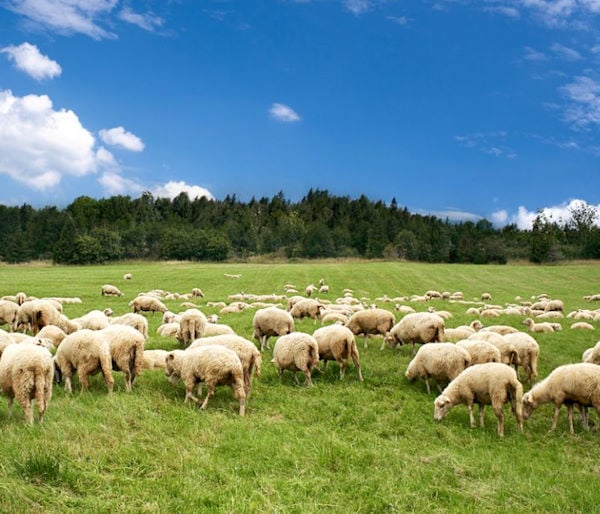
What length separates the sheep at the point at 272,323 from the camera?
16.3 meters

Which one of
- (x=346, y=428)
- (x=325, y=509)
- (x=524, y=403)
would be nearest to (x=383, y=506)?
(x=325, y=509)

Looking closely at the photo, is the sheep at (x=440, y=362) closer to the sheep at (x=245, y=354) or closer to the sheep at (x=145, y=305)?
the sheep at (x=245, y=354)

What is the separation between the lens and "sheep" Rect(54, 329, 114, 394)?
1077 centimetres

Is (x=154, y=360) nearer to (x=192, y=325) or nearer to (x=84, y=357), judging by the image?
(x=192, y=325)

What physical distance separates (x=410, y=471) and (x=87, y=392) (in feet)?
23.8

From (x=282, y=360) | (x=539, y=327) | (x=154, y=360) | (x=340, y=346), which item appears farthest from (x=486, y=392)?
(x=539, y=327)

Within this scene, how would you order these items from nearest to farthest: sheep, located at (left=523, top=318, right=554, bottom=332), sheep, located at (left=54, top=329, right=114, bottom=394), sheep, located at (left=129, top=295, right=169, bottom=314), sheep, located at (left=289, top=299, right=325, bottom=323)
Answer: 1. sheep, located at (left=54, top=329, right=114, bottom=394)
2. sheep, located at (left=289, top=299, right=325, bottom=323)
3. sheep, located at (left=523, top=318, right=554, bottom=332)
4. sheep, located at (left=129, top=295, right=169, bottom=314)

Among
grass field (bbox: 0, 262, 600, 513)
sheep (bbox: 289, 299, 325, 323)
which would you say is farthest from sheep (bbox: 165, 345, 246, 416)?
sheep (bbox: 289, 299, 325, 323)

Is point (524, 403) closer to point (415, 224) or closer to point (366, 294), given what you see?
point (366, 294)

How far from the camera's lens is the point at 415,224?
13925 centimetres

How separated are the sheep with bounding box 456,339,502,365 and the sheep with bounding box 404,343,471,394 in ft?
2.11

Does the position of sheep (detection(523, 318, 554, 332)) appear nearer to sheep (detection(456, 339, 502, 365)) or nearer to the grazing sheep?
the grazing sheep

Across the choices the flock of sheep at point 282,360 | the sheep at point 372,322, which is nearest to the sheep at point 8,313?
the flock of sheep at point 282,360

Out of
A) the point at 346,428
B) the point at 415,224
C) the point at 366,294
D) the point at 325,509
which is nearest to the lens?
the point at 325,509
